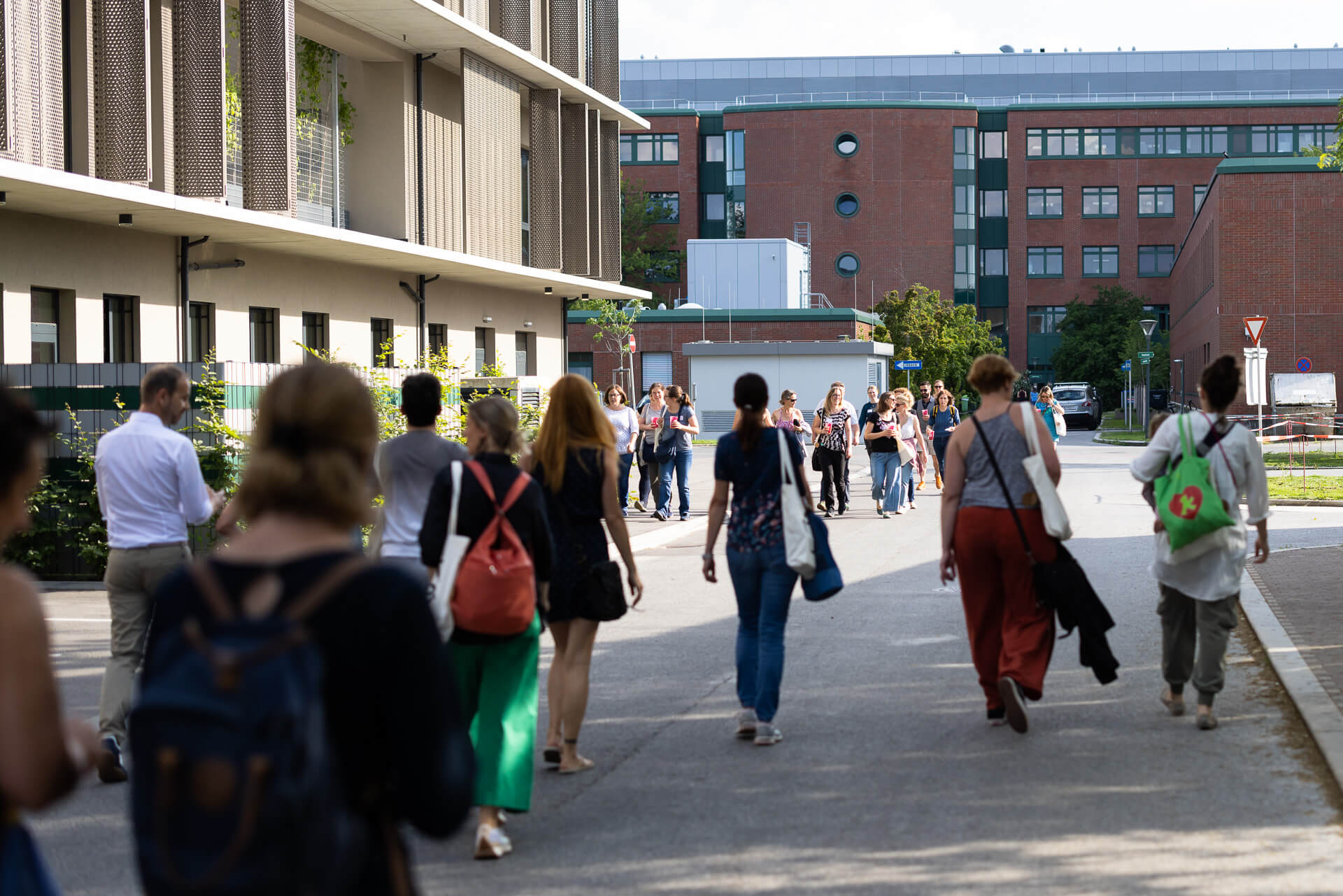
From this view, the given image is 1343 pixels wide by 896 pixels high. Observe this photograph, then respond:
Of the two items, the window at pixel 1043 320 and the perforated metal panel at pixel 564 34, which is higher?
the perforated metal panel at pixel 564 34

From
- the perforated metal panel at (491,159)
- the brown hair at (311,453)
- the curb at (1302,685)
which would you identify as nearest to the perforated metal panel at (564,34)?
the perforated metal panel at (491,159)

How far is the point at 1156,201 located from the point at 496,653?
284ft

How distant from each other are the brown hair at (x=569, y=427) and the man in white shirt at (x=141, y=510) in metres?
1.58

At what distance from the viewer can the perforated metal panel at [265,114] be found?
771 inches

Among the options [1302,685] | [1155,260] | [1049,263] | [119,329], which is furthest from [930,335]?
[1302,685]

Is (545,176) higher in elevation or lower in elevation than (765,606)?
higher

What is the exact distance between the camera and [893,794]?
6.19 meters

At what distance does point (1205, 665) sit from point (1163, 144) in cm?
8397

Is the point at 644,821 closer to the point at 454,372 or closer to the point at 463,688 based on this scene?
the point at 463,688

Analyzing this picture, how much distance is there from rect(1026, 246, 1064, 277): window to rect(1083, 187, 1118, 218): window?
102 inches

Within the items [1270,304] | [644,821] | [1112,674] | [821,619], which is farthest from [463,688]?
[1270,304]

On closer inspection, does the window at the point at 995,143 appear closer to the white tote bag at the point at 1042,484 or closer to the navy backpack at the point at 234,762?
the white tote bag at the point at 1042,484

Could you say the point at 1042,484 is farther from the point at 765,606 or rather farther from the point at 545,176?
the point at 545,176

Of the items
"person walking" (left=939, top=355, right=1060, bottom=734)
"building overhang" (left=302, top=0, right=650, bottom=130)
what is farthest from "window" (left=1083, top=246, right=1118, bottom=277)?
"person walking" (left=939, top=355, right=1060, bottom=734)
